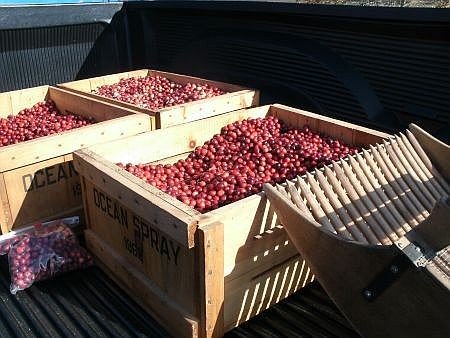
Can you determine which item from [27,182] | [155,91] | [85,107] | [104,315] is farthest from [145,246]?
[155,91]

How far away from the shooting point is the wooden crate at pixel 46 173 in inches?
139

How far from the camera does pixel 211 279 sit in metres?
2.53

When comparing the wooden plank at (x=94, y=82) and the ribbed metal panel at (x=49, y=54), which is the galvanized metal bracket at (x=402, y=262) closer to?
the wooden plank at (x=94, y=82)

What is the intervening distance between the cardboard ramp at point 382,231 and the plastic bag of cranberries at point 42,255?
61.4 inches

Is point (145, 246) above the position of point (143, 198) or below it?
below

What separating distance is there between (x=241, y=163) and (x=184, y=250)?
1438 mm

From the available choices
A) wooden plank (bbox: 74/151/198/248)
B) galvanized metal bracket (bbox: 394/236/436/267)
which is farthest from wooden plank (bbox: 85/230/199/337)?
galvanized metal bracket (bbox: 394/236/436/267)

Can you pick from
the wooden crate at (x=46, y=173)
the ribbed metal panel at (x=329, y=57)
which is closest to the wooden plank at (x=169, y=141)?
the wooden crate at (x=46, y=173)

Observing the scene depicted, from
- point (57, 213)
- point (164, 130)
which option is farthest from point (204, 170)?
point (57, 213)

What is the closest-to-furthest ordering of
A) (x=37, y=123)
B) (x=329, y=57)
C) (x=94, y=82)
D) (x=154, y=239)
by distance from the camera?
(x=154, y=239) → (x=329, y=57) → (x=37, y=123) → (x=94, y=82)

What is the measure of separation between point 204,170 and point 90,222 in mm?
976

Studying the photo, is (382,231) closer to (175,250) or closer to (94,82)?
(175,250)

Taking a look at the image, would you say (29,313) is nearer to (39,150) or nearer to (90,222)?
(90,222)

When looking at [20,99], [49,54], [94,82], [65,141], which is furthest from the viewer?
[49,54]
